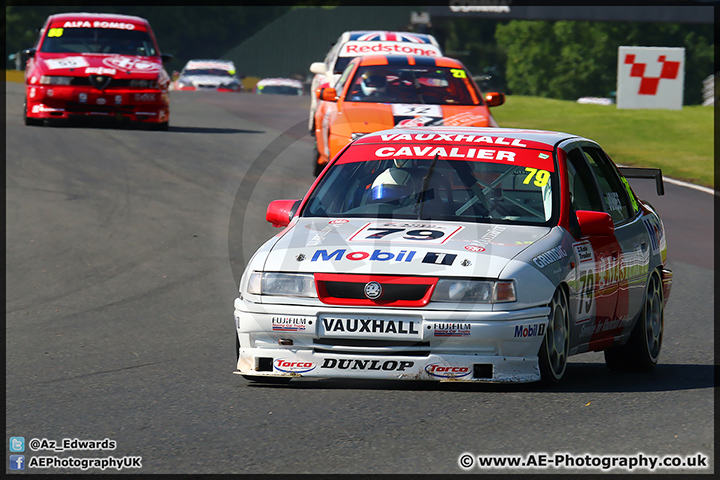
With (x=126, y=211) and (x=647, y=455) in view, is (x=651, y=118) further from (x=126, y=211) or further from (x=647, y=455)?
(x=647, y=455)

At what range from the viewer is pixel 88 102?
18703mm

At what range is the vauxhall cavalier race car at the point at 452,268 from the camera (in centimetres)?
629

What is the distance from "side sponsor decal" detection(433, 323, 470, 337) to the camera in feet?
20.4

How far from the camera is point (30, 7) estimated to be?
75.8 metres

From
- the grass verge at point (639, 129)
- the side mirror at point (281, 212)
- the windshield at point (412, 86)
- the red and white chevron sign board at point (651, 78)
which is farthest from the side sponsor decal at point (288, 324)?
the red and white chevron sign board at point (651, 78)

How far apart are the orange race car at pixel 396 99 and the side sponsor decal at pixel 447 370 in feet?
25.3

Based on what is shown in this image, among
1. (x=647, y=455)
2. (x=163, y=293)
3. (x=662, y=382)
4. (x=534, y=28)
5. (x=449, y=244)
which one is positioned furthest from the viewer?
(x=534, y=28)

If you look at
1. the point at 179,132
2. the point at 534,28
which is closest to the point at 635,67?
the point at 179,132

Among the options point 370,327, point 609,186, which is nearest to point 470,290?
point 370,327

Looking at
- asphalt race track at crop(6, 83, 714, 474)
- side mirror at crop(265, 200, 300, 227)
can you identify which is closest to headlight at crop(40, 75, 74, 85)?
asphalt race track at crop(6, 83, 714, 474)

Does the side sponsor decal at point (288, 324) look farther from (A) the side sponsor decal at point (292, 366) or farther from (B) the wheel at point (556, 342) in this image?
(B) the wheel at point (556, 342)

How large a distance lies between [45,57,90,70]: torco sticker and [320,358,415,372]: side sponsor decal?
13344 millimetres

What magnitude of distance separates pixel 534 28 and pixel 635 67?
5468cm

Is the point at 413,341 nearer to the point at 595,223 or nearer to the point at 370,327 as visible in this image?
the point at 370,327
